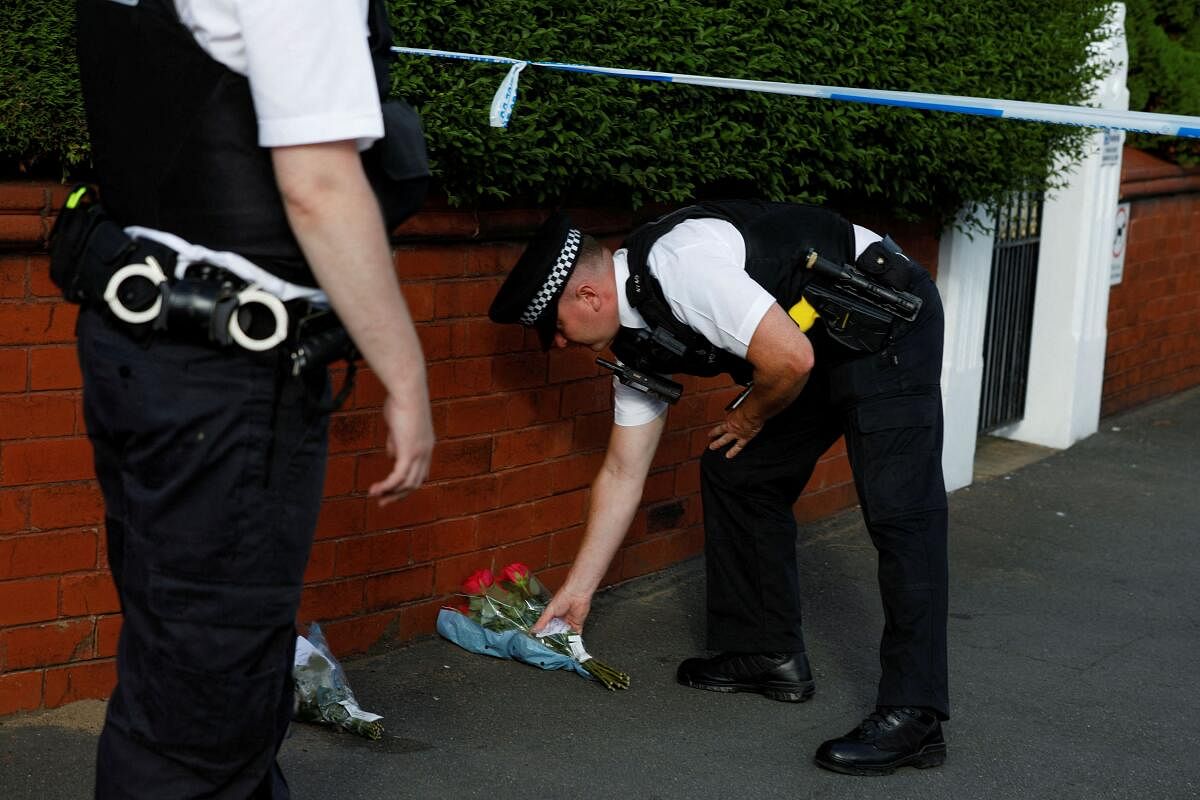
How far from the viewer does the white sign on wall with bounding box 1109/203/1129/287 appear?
8.57 meters

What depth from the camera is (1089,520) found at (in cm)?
665

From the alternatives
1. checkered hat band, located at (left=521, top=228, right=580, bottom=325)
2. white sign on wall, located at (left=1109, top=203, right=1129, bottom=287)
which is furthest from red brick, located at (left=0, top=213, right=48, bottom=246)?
white sign on wall, located at (left=1109, top=203, right=1129, bottom=287)

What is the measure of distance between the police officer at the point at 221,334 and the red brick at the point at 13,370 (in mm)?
1338

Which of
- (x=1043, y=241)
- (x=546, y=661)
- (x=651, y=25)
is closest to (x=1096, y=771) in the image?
(x=546, y=661)

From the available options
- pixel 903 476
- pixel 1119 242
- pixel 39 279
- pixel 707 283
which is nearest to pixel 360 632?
pixel 39 279

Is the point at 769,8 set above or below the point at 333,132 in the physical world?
above

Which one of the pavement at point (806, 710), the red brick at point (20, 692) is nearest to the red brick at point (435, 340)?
the pavement at point (806, 710)

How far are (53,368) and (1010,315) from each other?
5722 mm

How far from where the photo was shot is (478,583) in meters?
4.57

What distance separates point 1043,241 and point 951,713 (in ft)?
14.7

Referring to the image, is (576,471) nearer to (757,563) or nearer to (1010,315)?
(757,563)

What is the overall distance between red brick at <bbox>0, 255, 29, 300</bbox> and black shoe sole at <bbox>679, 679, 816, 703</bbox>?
213cm

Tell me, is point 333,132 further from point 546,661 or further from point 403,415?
point 546,661

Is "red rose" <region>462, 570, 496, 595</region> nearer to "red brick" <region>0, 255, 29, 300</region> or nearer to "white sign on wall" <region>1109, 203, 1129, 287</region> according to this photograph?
"red brick" <region>0, 255, 29, 300</region>
